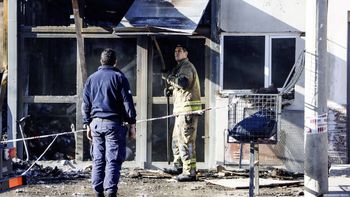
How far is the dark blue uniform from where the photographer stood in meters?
9.48

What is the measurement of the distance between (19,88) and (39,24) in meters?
1.12

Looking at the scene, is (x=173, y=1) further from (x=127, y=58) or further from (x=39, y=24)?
(x=39, y=24)

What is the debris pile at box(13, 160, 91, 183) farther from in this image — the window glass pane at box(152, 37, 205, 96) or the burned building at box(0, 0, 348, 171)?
the window glass pane at box(152, 37, 205, 96)

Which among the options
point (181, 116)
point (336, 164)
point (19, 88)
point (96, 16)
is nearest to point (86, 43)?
point (96, 16)

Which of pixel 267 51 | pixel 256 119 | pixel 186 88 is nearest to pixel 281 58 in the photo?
pixel 267 51

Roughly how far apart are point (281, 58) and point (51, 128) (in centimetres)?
398

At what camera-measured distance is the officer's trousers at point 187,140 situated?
11.6 meters

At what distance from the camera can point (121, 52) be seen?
1280 cm

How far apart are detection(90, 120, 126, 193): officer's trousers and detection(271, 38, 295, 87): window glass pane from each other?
362 cm

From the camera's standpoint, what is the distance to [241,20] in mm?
12328

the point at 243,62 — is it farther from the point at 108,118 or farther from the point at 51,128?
the point at 108,118

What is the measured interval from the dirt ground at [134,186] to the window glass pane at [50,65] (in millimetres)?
1348

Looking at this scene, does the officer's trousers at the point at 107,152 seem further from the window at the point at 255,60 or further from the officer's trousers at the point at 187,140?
the window at the point at 255,60

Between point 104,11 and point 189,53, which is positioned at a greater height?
point 104,11
